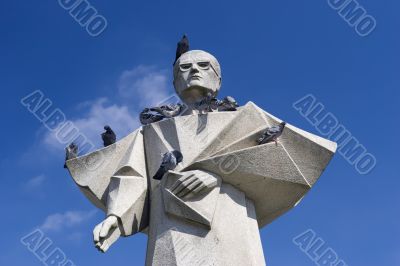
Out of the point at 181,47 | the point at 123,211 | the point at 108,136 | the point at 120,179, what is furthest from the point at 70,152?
the point at 181,47

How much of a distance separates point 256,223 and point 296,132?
126 cm

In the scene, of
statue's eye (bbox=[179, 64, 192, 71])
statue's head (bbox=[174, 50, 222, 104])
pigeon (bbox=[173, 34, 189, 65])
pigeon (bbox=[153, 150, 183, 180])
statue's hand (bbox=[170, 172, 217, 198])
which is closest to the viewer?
statue's hand (bbox=[170, 172, 217, 198])

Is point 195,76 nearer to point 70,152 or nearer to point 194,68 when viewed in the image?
point 194,68

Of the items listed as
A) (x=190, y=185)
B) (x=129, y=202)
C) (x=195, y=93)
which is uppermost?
(x=195, y=93)

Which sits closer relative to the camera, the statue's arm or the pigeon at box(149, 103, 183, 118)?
the statue's arm

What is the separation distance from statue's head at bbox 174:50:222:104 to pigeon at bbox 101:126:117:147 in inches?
44.8

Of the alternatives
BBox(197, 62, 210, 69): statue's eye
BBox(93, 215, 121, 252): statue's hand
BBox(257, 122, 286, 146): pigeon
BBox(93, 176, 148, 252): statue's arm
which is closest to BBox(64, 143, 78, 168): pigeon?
BBox(93, 176, 148, 252): statue's arm

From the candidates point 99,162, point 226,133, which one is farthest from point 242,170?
point 99,162

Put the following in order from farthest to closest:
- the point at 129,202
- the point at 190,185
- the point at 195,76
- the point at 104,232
Answer: 1. the point at 195,76
2. the point at 129,202
3. the point at 190,185
4. the point at 104,232

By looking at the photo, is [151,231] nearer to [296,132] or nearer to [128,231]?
[128,231]

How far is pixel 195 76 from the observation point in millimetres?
8570

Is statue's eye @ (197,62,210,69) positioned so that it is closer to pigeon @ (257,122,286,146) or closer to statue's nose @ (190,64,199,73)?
statue's nose @ (190,64,199,73)

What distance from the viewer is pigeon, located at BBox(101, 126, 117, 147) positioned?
8.37 meters

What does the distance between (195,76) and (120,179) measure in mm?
1969
